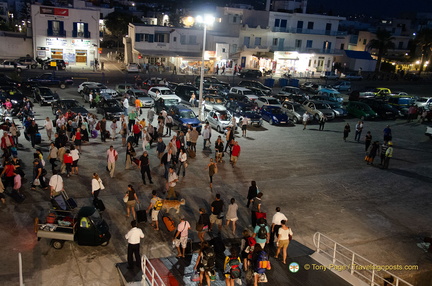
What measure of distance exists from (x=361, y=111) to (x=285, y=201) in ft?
67.8

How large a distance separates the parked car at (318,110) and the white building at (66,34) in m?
35.7

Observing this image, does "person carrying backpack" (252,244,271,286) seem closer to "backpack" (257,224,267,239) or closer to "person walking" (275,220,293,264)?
"backpack" (257,224,267,239)

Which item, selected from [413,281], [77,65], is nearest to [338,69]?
[77,65]

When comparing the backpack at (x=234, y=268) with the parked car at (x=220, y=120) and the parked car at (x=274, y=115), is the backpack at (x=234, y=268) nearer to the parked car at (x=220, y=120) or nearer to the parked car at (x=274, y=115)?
the parked car at (x=220, y=120)

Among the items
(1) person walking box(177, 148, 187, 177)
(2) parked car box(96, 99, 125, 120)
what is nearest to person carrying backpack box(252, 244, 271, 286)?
(1) person walking box(177, 148, 187, 177)

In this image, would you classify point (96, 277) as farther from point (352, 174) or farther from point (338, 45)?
point (338, 45)

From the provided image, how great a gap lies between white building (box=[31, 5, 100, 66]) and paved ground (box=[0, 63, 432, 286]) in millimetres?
36464

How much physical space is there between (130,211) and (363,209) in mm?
9178

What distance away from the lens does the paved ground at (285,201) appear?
11.1 meters

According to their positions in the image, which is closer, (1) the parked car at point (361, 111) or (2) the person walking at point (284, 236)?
(2) the person walking at point (284, 236)

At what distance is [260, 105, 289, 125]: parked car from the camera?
29.5 meters

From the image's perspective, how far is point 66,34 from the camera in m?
53.9

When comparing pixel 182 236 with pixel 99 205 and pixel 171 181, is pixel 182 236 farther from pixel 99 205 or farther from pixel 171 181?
pixel 99 205

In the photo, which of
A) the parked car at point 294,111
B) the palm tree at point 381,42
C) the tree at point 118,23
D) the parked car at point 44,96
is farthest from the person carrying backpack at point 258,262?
the tree at point 118,23
